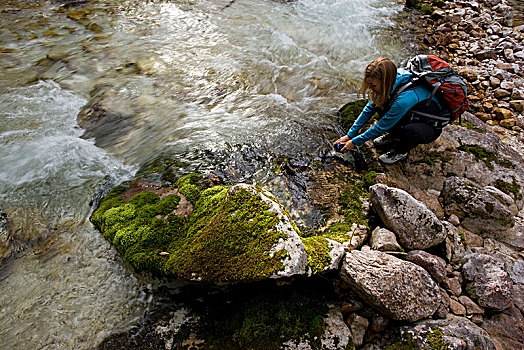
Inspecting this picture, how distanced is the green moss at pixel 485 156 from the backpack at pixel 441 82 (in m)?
1.47

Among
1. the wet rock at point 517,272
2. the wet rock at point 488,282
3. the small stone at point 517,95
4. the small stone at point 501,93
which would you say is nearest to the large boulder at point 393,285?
the wet rock at point 488,282

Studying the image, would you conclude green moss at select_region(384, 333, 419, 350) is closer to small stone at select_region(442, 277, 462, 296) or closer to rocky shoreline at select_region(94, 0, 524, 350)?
rocky shoreline at select_region(94, 0, 524, 350)

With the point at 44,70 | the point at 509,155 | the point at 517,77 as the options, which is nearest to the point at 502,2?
the point at 517,77

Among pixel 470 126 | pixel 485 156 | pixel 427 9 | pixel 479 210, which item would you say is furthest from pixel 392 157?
pixel 427 9

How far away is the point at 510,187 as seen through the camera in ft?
17.6

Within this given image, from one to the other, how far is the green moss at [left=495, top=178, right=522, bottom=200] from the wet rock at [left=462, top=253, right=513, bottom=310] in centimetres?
203

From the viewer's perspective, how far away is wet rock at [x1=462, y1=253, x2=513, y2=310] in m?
3.65

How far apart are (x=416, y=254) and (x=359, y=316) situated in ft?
3.85

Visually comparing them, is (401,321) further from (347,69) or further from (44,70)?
(44,70)

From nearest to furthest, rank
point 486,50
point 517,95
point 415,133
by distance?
1. point 415,133
2. point 517,95
3. point 486,50

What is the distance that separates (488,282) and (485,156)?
9.90 ft

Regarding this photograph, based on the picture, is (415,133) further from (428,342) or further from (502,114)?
(502,114)

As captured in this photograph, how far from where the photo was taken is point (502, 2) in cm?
1239

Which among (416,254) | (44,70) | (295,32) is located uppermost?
(295,32)
